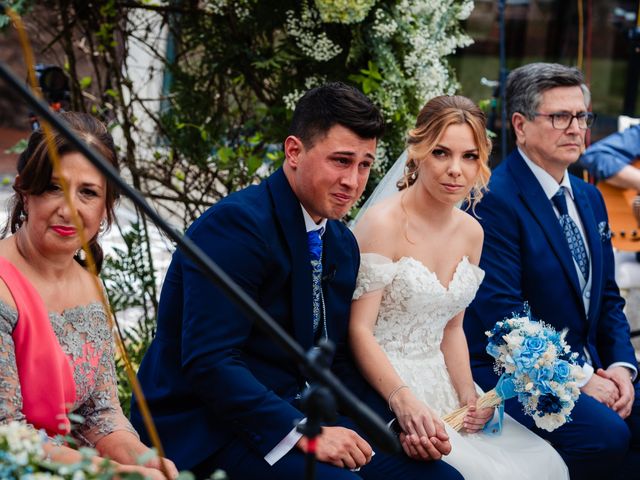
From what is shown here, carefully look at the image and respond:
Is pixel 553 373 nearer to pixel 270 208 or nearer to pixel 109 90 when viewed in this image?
pixel 270 208

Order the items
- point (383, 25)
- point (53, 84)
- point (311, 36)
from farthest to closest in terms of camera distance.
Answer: point (53, 84) < point (311, 36) < point (383, 25)

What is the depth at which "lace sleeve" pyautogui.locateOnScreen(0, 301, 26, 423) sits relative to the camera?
6.84 feet

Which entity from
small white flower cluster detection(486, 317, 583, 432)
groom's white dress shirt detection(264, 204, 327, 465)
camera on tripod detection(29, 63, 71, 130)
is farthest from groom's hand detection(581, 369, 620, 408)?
camera on tripod detection(29, 63, 71, 130)

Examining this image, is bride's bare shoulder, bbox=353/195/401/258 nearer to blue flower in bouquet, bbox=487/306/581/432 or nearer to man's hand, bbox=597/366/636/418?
blue flower in bouquet, bbox=487/306/581/432

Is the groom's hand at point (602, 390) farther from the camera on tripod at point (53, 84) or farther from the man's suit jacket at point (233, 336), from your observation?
the camera on tripod at point (53, 84)

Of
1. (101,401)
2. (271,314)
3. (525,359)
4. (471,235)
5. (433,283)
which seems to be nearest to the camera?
(101,401)

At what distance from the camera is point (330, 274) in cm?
277

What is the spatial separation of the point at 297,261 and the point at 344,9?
1394 mm

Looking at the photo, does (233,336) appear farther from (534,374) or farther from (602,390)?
(602,390)

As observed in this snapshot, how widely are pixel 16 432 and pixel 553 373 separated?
176 centimetres

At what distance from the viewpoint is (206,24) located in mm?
4230

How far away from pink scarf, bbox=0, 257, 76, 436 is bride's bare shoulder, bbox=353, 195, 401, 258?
1.20 metres

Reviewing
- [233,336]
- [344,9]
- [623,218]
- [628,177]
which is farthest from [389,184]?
[623,218]

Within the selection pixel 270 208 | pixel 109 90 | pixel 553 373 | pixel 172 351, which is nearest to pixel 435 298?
pixel 553 373
